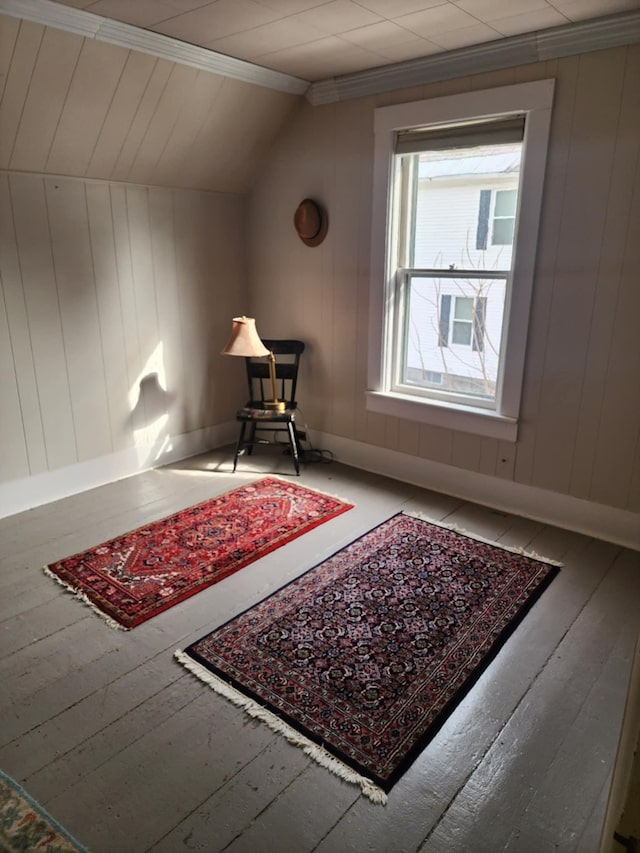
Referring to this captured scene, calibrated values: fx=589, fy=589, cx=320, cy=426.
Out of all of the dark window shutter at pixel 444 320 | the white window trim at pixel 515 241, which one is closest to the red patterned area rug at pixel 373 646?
the white window trim at pixel 515 241

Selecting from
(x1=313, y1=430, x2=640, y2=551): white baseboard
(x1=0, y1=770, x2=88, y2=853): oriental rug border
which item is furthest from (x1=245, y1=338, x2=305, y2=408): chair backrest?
(x1=0, y1=770, x2=88, y2=853): oriental rug border

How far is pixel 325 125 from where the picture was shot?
3.68 m

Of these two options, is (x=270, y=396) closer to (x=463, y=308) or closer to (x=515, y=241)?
(x=463, y=308)

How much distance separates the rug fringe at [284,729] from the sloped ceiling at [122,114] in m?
2.57

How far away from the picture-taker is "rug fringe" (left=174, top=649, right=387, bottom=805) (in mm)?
1675

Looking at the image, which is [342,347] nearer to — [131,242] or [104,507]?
[131,242]

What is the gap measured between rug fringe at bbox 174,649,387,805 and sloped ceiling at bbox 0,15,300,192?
101 inches

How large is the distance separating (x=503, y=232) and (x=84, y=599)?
2.74 metres

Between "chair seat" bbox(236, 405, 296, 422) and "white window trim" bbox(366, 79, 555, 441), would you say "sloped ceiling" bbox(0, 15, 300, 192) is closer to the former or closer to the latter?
"white window trim" bbox(366, 79, 555, 441)

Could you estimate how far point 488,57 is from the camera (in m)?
2.93

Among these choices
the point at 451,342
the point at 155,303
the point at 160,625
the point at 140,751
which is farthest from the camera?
the point at 155,303

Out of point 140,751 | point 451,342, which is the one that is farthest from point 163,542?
point 451,342

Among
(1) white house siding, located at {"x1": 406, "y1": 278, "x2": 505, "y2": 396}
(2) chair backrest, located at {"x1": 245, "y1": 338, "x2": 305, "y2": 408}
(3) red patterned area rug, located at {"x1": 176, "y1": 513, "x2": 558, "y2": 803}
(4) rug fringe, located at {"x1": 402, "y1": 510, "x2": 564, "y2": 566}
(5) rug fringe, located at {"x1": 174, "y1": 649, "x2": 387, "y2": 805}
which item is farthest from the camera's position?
(2) chair backrest, located at {"x1": 245, "y1": 338, "x2": 305, "y2": 408}

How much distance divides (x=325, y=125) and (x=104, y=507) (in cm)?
269
